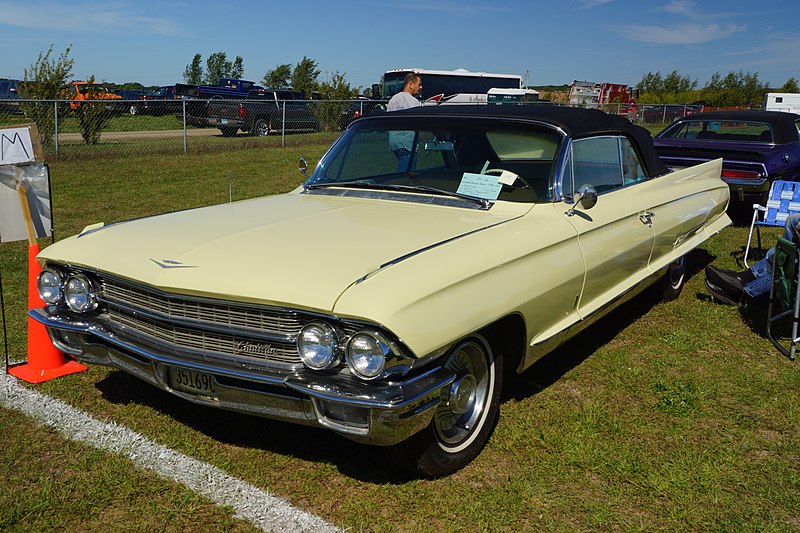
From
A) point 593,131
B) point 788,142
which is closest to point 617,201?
point 593,131

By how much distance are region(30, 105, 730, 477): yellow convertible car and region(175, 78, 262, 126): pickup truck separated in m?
13.1

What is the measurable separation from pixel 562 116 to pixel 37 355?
3.46 m

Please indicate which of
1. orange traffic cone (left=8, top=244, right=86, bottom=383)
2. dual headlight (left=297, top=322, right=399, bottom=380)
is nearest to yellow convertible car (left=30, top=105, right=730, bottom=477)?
dual headlight (left=297, top=322, right=399, bottom=380)

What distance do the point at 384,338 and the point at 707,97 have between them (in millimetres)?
53860

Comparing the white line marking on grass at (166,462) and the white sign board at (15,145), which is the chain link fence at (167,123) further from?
the white line marking on grass at (166,462)

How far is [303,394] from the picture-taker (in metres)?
2.67

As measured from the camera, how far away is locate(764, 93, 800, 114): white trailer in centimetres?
2792

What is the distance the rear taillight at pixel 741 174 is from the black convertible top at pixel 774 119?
701 mm

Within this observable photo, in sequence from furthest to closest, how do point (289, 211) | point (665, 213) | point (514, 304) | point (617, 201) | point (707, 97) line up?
point (707, 97)
point (665, 213)
point (617, 201)
point (289, 211)
point (514, 304)

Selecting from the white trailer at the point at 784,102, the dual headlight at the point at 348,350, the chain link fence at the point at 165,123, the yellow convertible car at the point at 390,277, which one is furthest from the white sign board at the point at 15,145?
the white trailer at the point at 784,102

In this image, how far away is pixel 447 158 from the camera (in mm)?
4199

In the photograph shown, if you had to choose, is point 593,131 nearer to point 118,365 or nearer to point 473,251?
point 473,251

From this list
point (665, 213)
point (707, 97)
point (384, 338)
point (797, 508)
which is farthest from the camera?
point (707, 97)

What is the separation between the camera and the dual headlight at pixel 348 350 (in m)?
2.58
